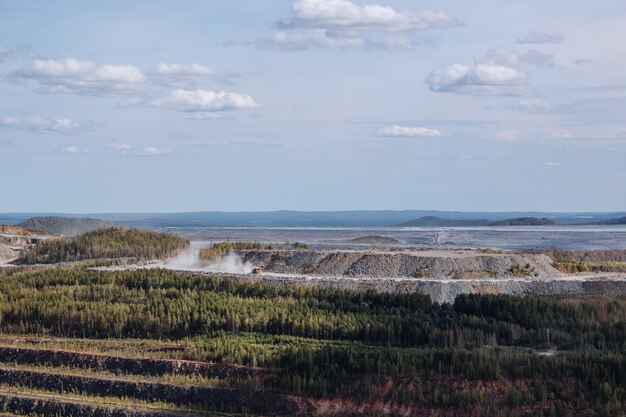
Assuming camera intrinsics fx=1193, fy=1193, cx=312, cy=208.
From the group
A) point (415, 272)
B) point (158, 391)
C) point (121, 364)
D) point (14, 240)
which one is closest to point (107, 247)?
point (14, 240)

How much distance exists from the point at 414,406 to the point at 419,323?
11002mm

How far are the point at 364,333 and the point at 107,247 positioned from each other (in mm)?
42074

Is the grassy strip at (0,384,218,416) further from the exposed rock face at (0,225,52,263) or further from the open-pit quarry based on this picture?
the exposed rock face at (0,225,52,263)

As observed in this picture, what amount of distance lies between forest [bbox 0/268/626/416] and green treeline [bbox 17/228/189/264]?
18732 mm

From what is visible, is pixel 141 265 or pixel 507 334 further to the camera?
pixel 141 265

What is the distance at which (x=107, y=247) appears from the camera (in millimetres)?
90062

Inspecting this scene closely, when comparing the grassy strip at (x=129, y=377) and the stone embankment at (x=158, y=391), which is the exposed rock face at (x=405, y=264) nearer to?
the grassy strip at (x=129, y=377)

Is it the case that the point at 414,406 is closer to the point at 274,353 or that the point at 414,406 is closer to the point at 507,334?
the point at 274,353

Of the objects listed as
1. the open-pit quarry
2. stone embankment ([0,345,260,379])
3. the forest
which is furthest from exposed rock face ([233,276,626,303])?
stone embankment ([0,345,260,379])

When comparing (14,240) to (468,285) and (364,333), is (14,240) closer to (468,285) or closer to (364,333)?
(468,285)

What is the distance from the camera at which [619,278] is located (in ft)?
250

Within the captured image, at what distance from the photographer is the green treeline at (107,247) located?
8925 cm

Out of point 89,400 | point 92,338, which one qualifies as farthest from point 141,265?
point 89,400

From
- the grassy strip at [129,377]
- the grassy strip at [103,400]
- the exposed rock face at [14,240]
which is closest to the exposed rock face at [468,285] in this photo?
the grassy strip at [129,377]
